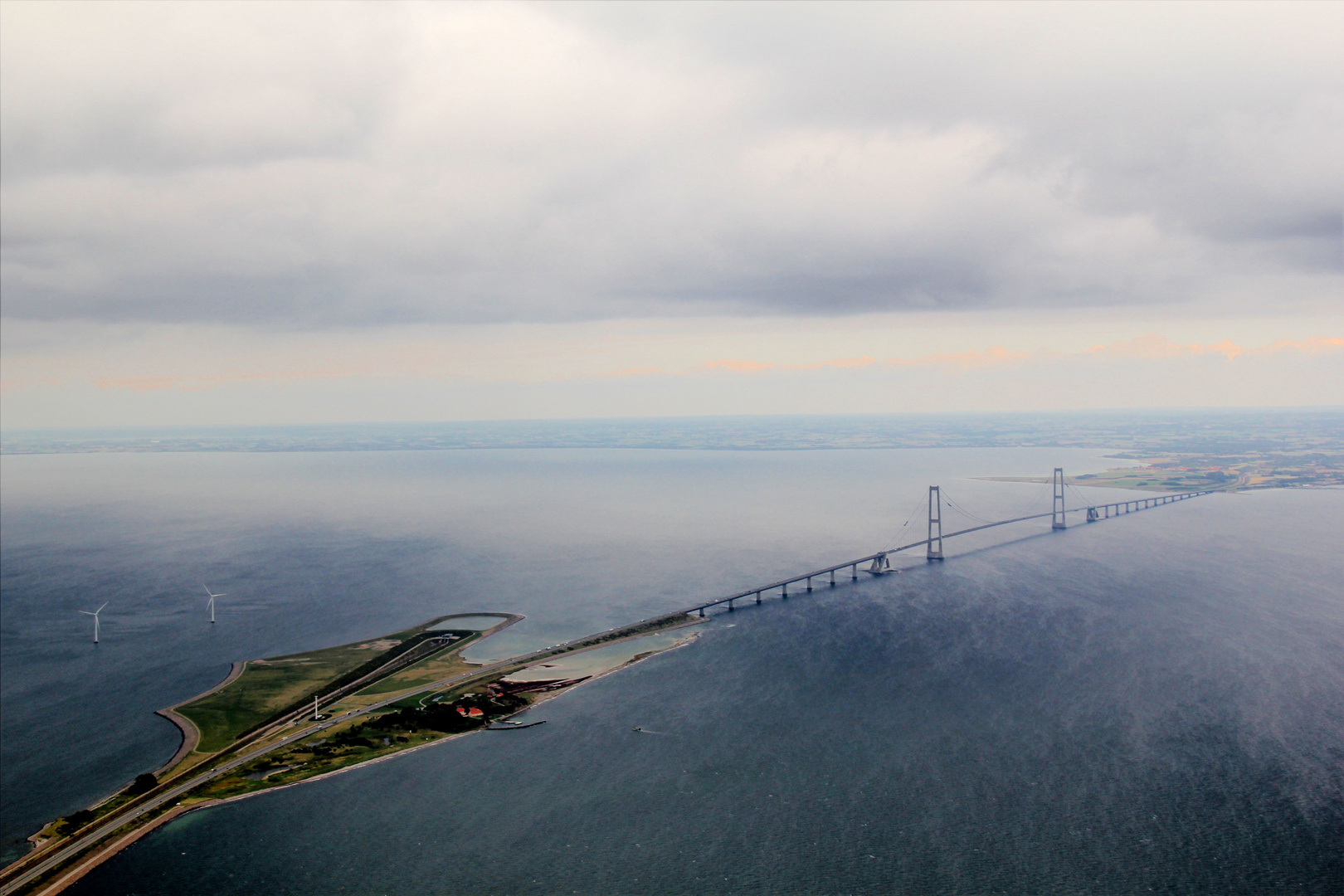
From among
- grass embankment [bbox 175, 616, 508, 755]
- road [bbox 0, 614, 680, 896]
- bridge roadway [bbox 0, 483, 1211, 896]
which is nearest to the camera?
road [bbox 0, 614, 680, 896]

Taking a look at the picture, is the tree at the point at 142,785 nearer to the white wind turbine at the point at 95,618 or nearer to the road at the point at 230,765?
the road at the point at 230,765

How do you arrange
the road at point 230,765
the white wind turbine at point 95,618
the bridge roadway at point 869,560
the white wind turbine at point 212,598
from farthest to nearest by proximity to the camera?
the bridge roadway at point 869,560 → the white wind turbine at point 212,598 → the white wind turbine at point 95,618 → the road at point 230,765

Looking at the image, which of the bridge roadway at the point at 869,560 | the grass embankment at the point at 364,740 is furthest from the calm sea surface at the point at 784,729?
the bridge roadway at the point at 869,560

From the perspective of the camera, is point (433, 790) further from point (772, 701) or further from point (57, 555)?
point (57, 555)

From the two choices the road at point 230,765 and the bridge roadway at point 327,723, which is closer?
the road at point 230,765

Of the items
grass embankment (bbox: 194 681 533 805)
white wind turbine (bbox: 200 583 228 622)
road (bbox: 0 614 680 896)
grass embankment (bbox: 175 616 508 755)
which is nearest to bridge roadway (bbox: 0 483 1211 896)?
road (bbox: 0 614 680 896)

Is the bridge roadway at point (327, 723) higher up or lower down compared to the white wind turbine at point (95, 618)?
lower down

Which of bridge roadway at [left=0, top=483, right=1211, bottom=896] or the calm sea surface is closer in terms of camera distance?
the calm sea surface

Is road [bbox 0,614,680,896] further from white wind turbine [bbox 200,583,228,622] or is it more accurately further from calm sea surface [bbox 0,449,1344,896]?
white wind turbine [bbox 200,583,228,622]

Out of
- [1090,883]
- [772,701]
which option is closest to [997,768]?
[1090,883]
